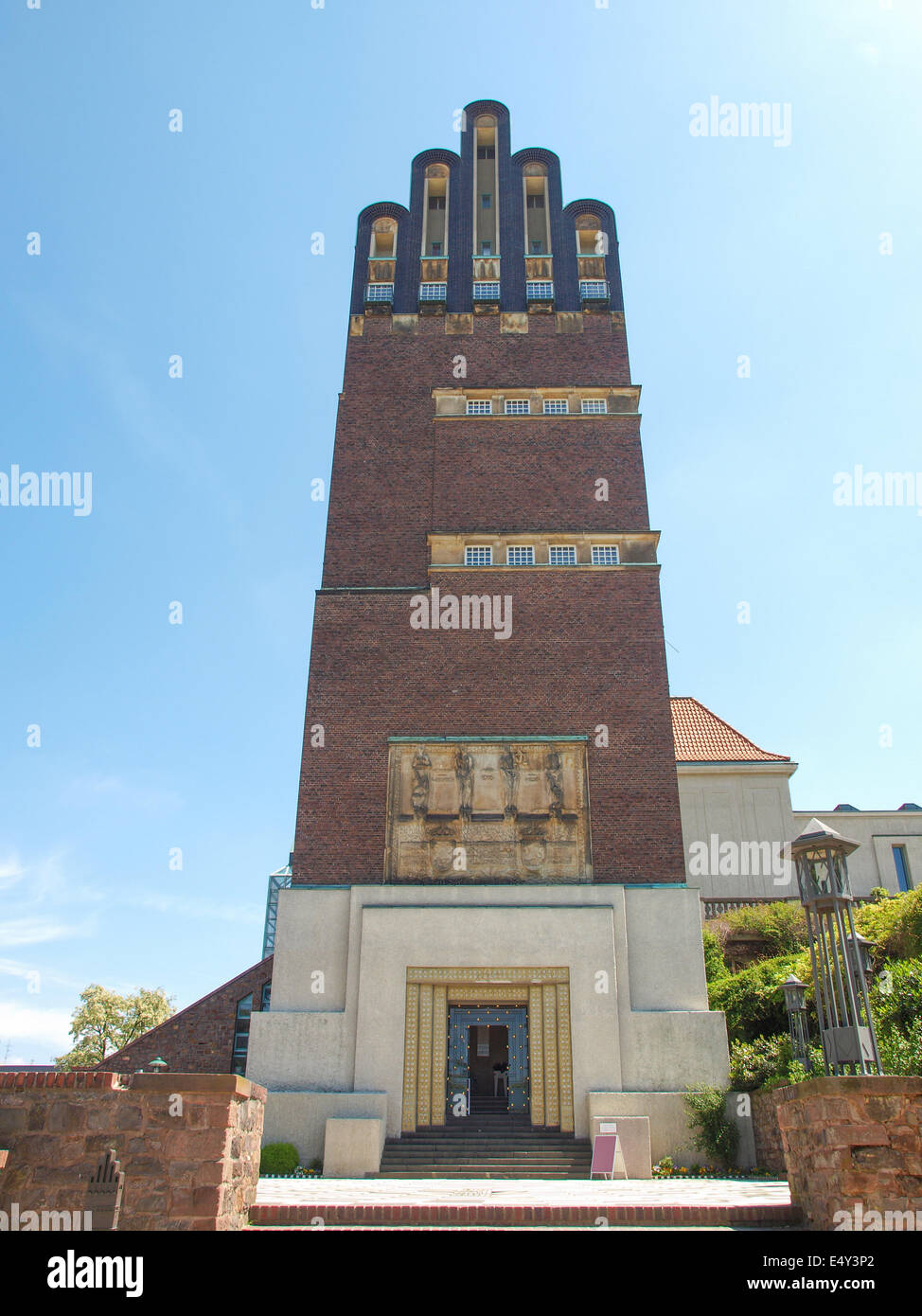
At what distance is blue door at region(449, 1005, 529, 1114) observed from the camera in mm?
18312

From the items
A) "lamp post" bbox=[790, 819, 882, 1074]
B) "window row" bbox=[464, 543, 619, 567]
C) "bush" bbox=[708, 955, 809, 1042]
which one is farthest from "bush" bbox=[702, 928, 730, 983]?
"lamp post" bbox=[790, 819, 882, 1074]

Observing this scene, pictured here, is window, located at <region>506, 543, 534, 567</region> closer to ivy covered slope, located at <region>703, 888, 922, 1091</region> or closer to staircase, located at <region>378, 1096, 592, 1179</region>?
Answer: ivy covered slope, located at <region>703, 888, 922, 1091</region>

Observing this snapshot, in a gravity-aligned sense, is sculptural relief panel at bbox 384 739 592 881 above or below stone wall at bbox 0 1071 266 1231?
above

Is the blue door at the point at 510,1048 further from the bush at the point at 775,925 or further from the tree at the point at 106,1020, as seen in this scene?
the tree at the point at 106,1020

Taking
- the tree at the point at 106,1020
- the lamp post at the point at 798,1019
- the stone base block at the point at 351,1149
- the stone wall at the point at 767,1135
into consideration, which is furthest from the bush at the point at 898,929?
the tree at the point at 106,1020

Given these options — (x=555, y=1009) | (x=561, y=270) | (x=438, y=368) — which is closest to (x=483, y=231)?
(x=561, y=270)

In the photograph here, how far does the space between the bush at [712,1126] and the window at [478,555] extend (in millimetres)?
12877

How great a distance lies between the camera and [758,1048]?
1794 centimetres

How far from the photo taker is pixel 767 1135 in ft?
49.8

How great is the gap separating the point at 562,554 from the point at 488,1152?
44.8 ft

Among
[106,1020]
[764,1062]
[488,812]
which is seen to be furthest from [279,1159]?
[106,1020]

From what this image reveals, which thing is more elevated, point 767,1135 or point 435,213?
point 435,213

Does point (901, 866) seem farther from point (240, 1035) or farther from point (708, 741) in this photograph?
point (240, 1035)

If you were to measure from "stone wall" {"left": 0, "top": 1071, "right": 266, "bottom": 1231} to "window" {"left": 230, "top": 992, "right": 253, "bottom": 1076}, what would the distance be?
1652 cm
